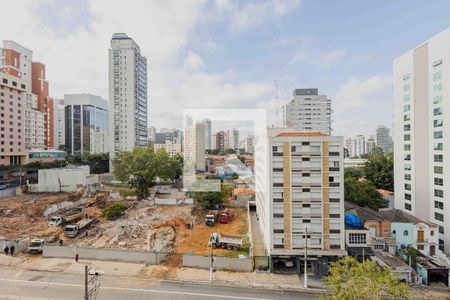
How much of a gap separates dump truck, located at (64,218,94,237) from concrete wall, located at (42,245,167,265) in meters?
2.44

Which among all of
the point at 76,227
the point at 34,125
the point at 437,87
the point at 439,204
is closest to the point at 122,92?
the point at 34,125

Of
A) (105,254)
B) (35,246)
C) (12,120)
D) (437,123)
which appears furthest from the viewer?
(12,120)

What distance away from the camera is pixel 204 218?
61.5 ft

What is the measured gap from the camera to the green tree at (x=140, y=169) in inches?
952

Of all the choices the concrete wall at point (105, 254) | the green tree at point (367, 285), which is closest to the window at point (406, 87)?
the green tree at point (367, 285)

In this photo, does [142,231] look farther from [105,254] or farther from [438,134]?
[438,134]

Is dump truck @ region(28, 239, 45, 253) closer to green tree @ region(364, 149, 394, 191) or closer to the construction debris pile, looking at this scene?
the construction debris pile

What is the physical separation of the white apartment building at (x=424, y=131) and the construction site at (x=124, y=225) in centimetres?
1199

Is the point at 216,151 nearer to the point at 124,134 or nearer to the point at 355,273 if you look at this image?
the point at 355,273

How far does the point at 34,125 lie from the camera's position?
143ft

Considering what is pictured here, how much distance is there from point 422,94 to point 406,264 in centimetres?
1117

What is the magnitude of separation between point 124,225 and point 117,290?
23.3ft

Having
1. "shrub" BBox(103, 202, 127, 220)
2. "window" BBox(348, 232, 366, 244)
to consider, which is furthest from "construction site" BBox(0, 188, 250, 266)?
"window" BBox(348, 232, 366, 244)

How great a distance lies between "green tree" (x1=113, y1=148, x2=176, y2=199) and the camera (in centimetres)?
2419
